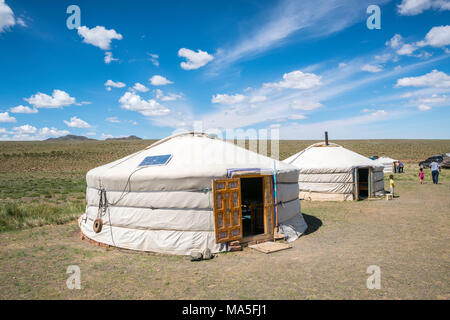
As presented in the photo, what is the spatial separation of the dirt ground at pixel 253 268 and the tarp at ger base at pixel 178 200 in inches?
12.8

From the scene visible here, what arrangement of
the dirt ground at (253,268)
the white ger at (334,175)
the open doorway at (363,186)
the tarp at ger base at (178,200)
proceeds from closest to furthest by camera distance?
the dirt ground at (253,268)
the tarp at ger base at (178,200)
the white ger at (334,175)
the open doorway at (363,186)

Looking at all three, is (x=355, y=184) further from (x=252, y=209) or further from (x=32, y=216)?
(x=32, y=216)

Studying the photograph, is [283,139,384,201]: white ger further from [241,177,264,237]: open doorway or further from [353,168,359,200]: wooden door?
[241,177,264,237]: open doorway

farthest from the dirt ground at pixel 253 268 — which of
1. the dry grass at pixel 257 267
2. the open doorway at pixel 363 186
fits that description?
the open doorway at pixel 363 186

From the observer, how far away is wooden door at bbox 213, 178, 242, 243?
5391 millimetres

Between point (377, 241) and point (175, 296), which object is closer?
point (175, 296)

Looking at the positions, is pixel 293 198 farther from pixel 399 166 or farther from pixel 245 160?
pixel 399 166

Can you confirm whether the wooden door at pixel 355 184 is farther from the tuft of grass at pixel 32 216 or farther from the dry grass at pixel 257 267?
the tuft of grass at pixel 32 216

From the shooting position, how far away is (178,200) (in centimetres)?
537

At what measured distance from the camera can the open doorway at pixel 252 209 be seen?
7.17 m

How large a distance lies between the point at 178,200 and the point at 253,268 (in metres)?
1.84

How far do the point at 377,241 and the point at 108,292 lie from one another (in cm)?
546
